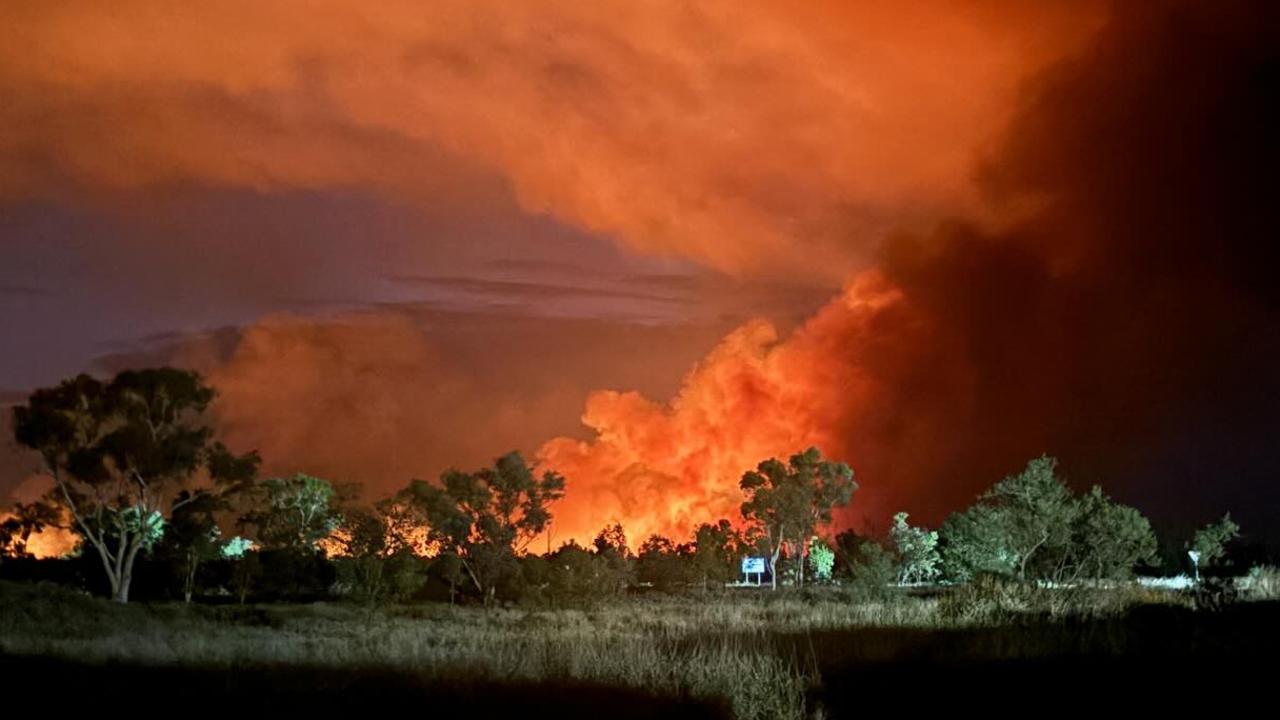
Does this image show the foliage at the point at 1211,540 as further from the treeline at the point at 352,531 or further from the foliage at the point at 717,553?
the foliage at the point at 717,553

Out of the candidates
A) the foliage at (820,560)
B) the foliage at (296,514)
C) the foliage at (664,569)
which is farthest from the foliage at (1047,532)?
the foliage at (296,514)

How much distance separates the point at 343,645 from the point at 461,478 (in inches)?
1341

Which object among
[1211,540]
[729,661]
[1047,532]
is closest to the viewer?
[729,661]

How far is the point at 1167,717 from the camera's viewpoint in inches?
637

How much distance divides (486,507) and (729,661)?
1673 inches

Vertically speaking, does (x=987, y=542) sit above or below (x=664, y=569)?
above

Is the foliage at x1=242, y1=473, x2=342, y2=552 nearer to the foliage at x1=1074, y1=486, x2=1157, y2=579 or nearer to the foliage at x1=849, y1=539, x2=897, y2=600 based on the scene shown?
the foliage at x1=849, y1=539, x2=897, y2=600

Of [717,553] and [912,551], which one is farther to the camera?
[912,551]

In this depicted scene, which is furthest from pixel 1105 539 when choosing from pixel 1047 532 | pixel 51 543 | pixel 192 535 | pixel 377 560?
pixel 51 543

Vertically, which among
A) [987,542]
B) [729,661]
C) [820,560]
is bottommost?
[729,661]

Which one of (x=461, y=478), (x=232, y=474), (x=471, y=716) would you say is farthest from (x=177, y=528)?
(x=471, y=716)

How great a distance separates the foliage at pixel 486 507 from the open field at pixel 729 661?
2482 centimetres

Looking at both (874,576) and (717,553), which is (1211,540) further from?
(717,553)

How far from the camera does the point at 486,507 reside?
62250mm
